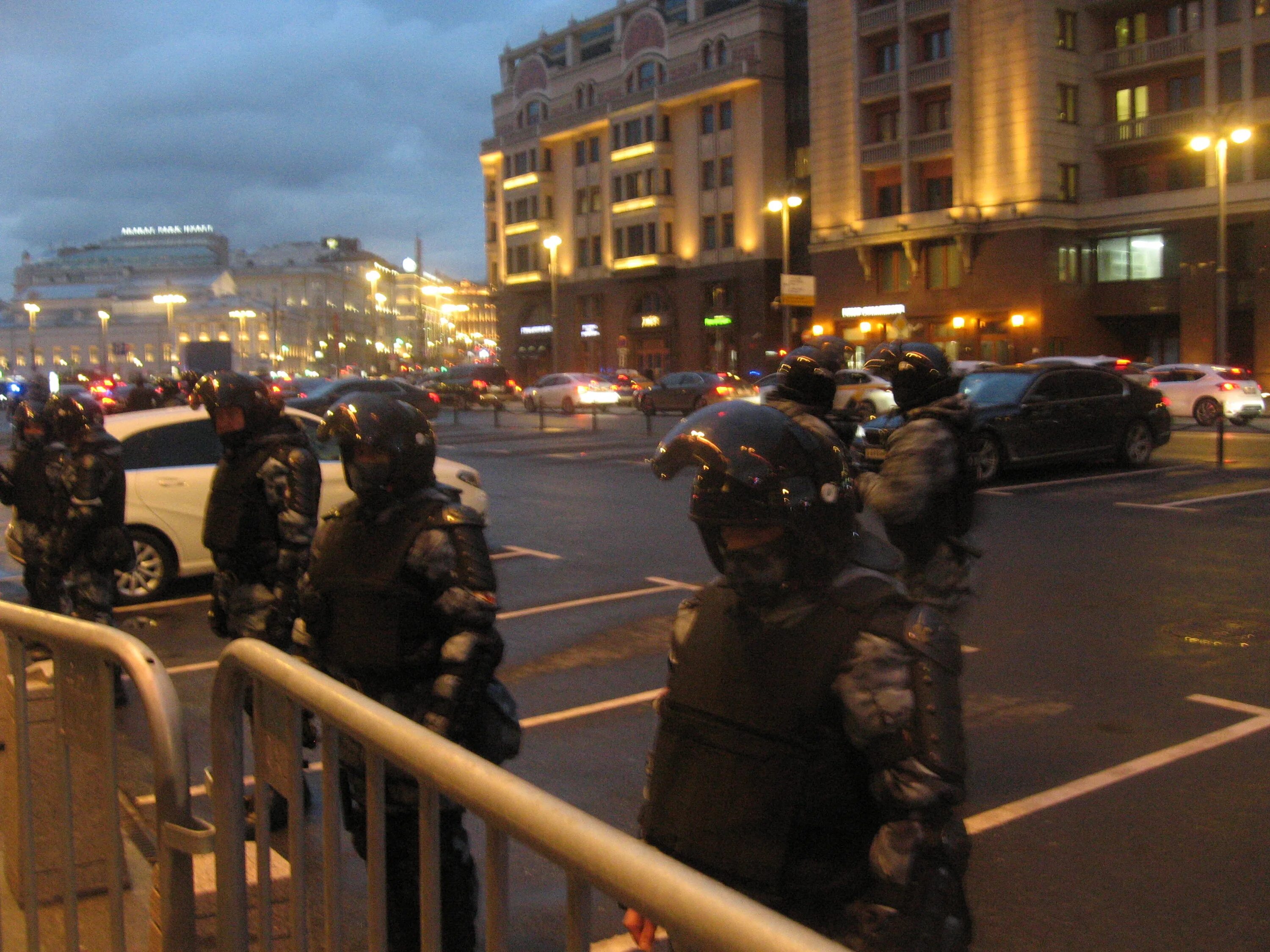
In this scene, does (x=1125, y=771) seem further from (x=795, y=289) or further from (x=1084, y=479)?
(x=795, y=289)

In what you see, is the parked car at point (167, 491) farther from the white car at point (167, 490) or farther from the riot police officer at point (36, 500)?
the riot police officer at point (36, 500)

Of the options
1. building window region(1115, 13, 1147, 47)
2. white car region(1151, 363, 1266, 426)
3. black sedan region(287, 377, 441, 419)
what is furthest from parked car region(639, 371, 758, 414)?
building window region(1115, 13, 1147, 47)

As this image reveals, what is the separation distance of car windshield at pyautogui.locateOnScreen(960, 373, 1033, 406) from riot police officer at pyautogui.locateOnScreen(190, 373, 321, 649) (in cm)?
1279

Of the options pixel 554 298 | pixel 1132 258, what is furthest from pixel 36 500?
pixel 554 298

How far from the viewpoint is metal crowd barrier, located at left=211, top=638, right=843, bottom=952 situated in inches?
52.9

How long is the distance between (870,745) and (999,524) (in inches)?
438

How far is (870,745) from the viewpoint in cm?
190

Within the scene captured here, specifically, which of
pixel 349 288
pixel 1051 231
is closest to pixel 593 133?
pixel 1051 231

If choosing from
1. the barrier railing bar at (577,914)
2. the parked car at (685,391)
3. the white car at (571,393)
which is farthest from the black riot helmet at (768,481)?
the white car at (571,393)

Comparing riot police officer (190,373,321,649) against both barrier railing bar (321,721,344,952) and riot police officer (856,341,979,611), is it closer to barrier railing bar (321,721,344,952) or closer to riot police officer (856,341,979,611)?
riot police officer (856,341,979,611)

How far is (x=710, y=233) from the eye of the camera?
195 feet

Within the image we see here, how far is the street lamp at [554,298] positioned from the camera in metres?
58.5

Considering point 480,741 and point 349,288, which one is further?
point 349,288

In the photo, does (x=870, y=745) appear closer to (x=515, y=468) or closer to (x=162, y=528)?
(x=162, y=528)
